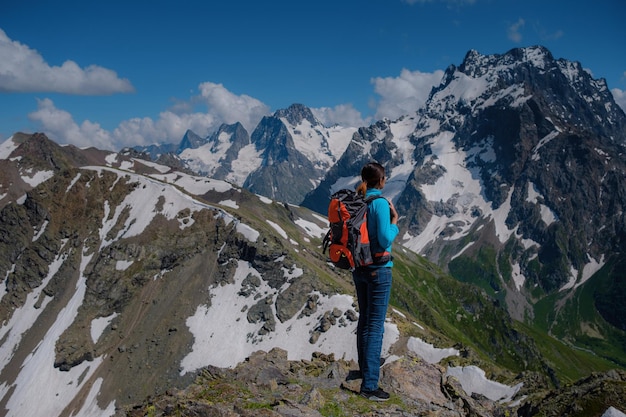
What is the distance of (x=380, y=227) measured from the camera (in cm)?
1291

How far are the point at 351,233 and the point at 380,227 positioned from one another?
89 centimetres

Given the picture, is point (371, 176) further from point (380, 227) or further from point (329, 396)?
point (329, 396)

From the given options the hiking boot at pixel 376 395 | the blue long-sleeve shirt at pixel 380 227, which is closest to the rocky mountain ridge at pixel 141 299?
the hiking boot at pixel 376 395

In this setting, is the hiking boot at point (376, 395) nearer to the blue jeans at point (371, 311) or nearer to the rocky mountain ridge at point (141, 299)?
the blue jeans at point (371, 311)

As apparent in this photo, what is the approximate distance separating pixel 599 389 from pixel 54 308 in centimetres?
13976

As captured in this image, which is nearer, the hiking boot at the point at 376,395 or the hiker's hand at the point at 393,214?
the hiker's hand at the point at 393,214

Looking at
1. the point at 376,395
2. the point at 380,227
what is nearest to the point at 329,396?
the point at 376,395

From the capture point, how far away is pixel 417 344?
75.1 metres

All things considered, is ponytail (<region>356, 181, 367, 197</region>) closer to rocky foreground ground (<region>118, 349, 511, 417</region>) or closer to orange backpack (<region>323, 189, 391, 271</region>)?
orange backpack (<region>323, 189, 391, 271</region>)

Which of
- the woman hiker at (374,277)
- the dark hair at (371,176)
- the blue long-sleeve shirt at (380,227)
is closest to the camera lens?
the blue long-sleeve shirt at (380,227)

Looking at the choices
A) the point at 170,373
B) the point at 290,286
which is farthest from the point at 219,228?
the point at 170,373

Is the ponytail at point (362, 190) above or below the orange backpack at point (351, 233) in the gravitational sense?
above

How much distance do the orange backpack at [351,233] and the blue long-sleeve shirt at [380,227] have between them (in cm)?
16

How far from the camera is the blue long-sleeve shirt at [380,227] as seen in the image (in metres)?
12.9
